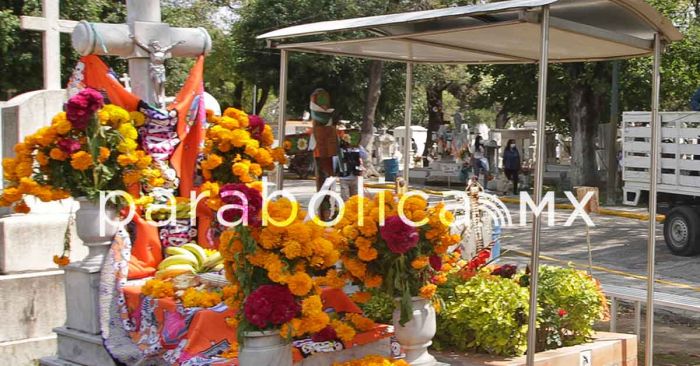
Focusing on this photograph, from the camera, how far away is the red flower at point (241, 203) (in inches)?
171

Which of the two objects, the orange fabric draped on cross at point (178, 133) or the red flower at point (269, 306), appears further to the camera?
the orange fabric draped on cross at point (178, 133)

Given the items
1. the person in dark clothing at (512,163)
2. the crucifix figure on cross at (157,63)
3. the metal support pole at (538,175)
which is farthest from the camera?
the person in dark clothing at (512,163)

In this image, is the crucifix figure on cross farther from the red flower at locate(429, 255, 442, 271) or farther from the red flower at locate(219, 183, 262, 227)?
the red flower at locate(429, 255, 442, 271)

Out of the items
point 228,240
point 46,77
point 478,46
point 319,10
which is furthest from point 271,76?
point 228,240

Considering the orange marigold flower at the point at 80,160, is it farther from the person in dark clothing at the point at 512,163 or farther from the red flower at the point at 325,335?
the person in dark clothing at the point at 512,163

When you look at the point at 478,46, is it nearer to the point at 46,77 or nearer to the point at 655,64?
the point at 655,64

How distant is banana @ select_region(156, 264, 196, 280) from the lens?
6230 mm

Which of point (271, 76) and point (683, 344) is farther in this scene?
point (271, 76)

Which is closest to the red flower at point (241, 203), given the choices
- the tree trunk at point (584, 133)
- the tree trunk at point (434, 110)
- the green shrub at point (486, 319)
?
the green shrub at point (486, 319)

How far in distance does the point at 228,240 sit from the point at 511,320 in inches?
89.0

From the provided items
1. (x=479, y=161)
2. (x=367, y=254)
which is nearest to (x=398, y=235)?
(x=367, y=254)

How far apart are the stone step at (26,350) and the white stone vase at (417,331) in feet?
13.1

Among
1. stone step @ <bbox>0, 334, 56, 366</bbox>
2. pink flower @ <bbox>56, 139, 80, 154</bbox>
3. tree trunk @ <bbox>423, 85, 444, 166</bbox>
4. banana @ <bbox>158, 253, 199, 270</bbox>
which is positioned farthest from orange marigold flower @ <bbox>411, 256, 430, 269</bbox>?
tree trunk @ <bbox>423, 85, 444, 166</bbox>

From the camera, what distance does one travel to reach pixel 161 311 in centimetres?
586
